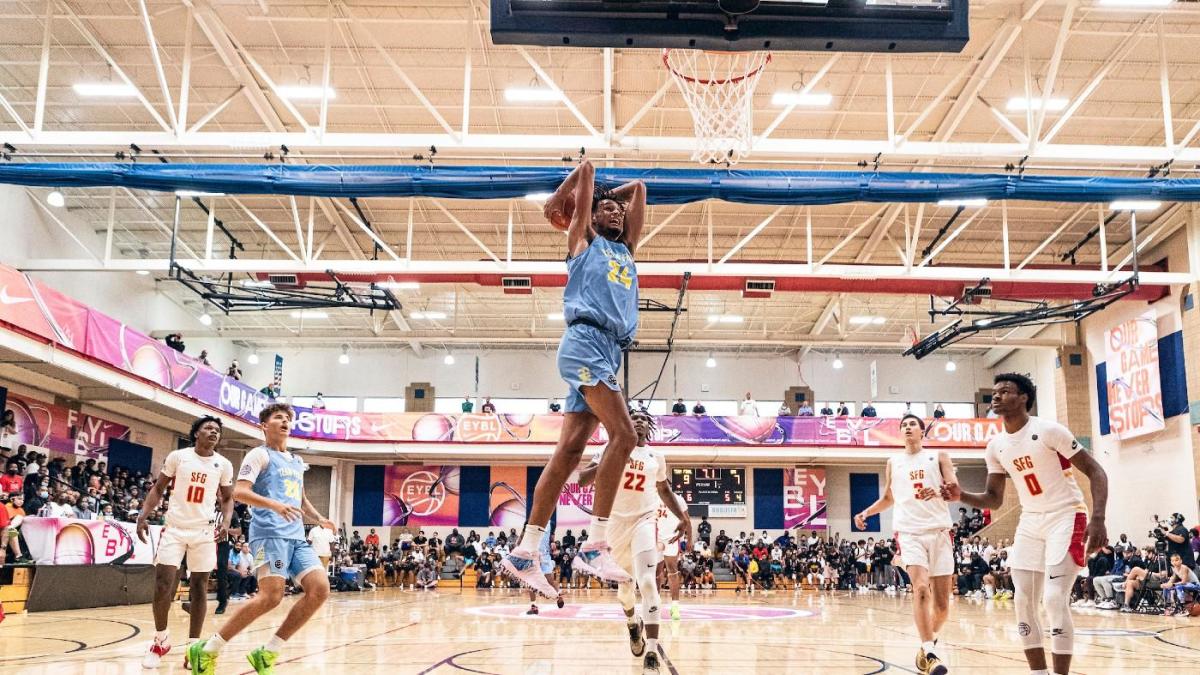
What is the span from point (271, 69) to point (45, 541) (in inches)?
344

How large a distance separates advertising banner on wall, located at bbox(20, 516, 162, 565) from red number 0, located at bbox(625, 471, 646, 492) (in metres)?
10.00

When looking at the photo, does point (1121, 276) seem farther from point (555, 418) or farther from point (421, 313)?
point (421, 313)

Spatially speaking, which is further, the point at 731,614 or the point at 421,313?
the point at 421,313

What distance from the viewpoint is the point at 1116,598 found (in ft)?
60.8

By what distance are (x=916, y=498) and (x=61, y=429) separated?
20660mm

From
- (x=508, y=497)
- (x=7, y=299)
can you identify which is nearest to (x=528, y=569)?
(x=7, y=299)

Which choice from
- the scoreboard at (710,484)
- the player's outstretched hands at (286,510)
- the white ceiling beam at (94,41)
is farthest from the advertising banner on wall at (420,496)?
the player's outstretched hands at (286,510)

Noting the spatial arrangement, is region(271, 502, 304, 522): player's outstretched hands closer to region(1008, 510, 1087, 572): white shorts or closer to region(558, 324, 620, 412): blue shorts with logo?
region(558, 324, 620, 412): blue shorts with logo

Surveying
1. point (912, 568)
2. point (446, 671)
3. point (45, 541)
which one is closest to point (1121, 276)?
point (912, 568)

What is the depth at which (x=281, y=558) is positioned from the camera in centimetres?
640

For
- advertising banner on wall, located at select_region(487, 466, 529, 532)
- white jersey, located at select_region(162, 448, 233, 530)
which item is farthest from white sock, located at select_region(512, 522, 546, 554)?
advertising banner on wall, located at select_region(487, 466, 529, 532)

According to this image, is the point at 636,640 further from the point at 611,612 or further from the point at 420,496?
the point at 420,496

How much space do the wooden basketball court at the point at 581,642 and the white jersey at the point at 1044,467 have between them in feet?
7.34

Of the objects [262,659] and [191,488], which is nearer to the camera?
[262,659]
